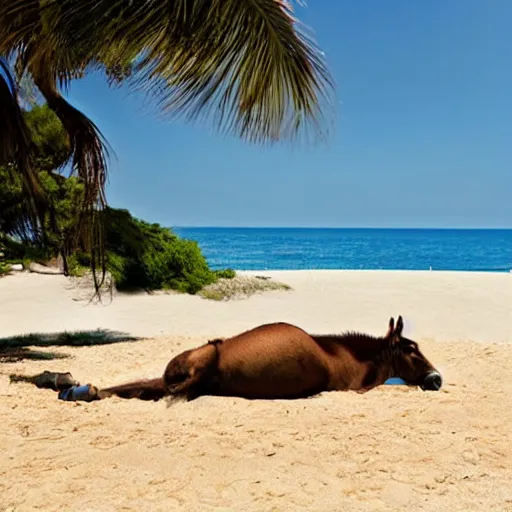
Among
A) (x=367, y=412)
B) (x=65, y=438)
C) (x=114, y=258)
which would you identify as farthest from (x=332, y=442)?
(x=114, y=258)

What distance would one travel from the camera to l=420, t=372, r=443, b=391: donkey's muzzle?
17.0 ft

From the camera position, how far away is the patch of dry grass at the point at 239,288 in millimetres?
14633

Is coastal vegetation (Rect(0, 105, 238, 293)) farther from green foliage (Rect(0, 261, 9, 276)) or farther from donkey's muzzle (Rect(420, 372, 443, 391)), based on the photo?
donkey's muzzle (Rect(420, 372, 443, 391))

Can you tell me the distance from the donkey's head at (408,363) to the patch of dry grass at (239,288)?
933 centimetres

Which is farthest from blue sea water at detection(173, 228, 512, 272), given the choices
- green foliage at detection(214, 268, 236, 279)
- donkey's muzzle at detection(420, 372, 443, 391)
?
donkey's muzzle at detection(420, 372, 443, 391)

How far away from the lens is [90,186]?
720 centimetres

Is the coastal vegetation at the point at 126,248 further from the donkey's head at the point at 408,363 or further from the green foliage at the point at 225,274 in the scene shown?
the donkey's head at the point at 408,363

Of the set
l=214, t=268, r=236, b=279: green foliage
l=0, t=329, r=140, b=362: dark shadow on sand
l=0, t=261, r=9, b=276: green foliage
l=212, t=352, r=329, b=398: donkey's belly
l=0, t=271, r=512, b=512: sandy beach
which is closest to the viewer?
l=0, t=271, r=512, b=512: sandy beach

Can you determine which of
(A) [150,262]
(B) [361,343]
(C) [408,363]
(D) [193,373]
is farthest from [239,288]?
(D) [193,373]

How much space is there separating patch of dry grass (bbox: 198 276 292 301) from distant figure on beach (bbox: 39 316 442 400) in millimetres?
9289

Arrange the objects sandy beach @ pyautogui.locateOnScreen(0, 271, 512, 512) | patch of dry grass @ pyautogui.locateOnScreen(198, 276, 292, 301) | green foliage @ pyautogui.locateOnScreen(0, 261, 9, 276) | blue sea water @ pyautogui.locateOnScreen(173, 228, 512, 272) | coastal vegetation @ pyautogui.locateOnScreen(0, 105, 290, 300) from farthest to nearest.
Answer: blue sea water @ pyautogui.locateOnScreen(173, 228, 512, 272), green foliage @ pyautogui.locateOnScreen(0, 261, 9, 276), coastal vegetation @ pyautogui.locateOnScreen(0, 105, 290, 300), patch of dry grass @ pyautogui.locateOnScreen(198, 276, 292, 301), sandy beach @ pyautogui.locateOnScreen(0, 271, 512, 512)

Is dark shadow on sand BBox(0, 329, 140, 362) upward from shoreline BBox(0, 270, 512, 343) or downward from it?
downward

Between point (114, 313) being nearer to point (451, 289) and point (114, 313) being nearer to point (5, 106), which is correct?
point (5, 106)

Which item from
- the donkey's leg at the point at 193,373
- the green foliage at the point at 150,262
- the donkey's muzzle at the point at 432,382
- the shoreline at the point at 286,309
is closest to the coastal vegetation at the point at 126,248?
the green foliage at the point at 150,262
